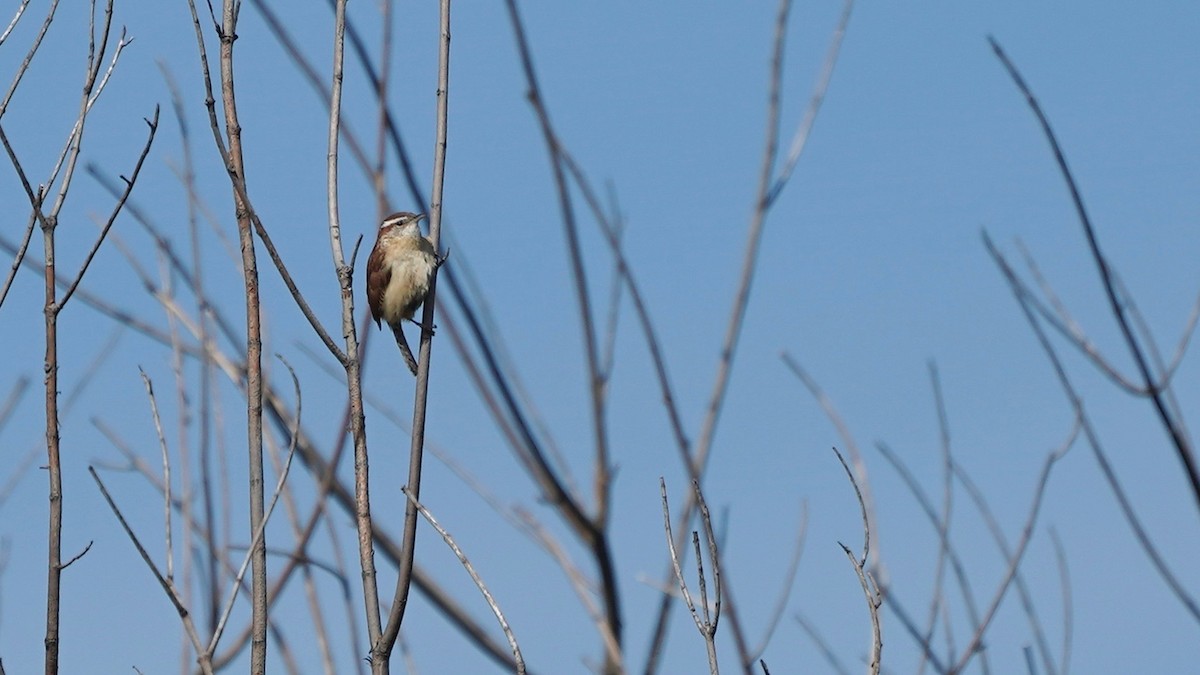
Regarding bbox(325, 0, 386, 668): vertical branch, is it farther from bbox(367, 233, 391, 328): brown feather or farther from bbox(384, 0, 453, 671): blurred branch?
bbox(367, 233, 391, 328): brown feather

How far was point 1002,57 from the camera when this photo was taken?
365 cm

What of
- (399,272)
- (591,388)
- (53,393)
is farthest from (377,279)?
(53,393)

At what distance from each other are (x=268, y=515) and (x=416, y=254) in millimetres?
4427

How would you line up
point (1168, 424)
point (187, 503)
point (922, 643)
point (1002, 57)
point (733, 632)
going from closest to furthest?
point (1168, 424)
point (1002, 57)
point (733, 632)
point (922, 643)
point (187, 503)

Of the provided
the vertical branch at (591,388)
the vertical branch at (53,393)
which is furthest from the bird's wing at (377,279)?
the vertical branch at (53,393)

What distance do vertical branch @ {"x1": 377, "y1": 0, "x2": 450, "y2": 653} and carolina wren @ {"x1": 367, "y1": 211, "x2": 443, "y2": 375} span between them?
3.75 metres

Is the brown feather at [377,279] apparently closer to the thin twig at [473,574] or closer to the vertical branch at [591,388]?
the vertical branch at [591,388]

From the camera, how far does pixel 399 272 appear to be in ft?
23.7

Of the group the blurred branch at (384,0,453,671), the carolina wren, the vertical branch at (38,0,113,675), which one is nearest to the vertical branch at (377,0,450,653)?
the blurred branch at (384,0,453,671)

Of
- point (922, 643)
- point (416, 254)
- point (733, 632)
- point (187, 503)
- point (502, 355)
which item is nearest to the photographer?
point (733, 632)

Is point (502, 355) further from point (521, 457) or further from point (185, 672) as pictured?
point (185, 672)

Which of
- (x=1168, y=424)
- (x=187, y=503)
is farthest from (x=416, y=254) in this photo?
(x=1168, y=424)

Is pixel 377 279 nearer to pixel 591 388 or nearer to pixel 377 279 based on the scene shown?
pixel 377 279

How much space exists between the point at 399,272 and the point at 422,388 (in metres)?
4.40
